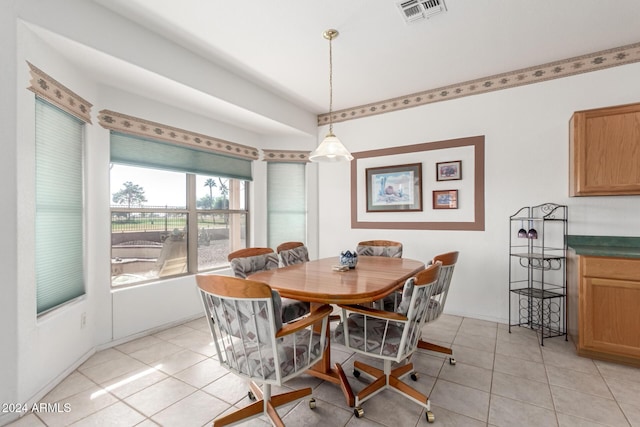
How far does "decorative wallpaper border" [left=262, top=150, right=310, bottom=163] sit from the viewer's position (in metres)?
4.52

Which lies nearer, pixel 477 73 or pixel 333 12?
pixel 333 12

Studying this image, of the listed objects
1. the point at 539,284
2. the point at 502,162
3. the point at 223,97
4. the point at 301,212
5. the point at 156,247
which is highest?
the point at 223,97

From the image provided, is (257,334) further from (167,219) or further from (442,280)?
(167,219)

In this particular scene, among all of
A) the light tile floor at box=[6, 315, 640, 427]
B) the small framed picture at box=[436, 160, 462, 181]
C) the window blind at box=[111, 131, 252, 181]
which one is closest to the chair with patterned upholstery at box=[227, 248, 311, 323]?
the light tile floor at box=[6, 315, 640, 427]

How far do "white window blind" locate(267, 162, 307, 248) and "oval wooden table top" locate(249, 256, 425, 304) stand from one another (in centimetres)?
184

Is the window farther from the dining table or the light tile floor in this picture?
the dining table

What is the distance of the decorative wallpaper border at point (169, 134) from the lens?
9.33 ft

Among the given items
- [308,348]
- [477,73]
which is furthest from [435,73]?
[308,348]

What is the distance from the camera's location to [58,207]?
7.60 feet

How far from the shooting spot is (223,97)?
3146 millimetres

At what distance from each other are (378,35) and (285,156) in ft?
7.72

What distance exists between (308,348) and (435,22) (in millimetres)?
2703

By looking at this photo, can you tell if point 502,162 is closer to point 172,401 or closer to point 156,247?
point 172,401

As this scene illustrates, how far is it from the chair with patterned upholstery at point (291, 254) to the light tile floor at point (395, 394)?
979 millimetres
